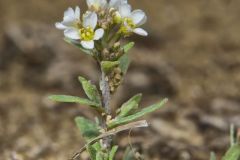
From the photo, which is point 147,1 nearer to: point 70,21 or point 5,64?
point 5,64

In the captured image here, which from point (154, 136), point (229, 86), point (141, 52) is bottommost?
point (154, 136)

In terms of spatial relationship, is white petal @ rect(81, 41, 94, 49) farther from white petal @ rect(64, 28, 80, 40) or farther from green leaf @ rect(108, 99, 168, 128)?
green leaf @ rect(108, 99, 168, 128)

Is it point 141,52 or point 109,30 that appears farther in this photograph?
point 141,52

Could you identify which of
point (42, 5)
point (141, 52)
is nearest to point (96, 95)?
point (141, 52)

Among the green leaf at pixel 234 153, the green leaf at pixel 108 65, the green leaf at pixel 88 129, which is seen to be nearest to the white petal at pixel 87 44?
the green leaf at pixel 108 65

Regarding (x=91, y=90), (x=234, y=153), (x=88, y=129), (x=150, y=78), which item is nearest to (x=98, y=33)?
(x=91, y=90)

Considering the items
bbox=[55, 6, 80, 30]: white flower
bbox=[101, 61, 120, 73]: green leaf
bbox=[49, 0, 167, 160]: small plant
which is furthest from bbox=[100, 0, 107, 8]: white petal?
bbox=[101, 61, 120, 73]: green leaf
